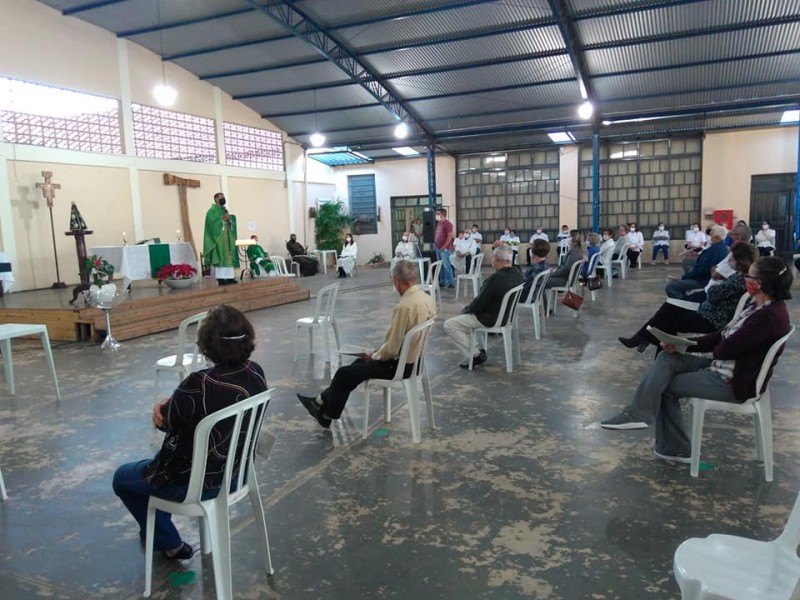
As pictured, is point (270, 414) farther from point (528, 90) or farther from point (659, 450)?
point (528, 90)

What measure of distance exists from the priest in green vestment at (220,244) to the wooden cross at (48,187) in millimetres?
3245

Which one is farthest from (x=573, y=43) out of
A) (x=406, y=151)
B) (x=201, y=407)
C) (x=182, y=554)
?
(x=182, y=554)

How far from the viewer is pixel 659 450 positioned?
2.92 meters

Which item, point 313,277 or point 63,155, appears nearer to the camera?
point 63,155

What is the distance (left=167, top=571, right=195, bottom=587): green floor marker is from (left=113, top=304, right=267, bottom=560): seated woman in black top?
0.19m

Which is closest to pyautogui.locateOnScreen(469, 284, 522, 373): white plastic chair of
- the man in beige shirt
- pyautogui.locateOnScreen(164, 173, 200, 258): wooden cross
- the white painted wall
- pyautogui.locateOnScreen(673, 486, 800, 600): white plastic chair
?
the man in beige shirt

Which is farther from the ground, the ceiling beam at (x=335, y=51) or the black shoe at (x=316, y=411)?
the ceiling beam at (x=335, y=51)

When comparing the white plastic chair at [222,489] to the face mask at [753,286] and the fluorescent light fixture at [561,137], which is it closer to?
the face mask at [753,286]

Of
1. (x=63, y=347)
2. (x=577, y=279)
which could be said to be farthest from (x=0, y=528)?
(x=577, y=279)

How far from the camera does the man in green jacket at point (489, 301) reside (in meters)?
4.66

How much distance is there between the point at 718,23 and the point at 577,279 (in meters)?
5.61

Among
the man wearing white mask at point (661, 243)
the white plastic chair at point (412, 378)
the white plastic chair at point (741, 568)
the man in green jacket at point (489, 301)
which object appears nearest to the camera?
the white plastic chair at point (741, 568)

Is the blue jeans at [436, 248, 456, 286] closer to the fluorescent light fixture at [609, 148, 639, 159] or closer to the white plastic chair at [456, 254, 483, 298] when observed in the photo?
the white plastic chair at [456, 254, 483, 298]

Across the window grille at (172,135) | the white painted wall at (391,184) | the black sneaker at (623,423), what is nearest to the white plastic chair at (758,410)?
the black sneaker at (623,423)
